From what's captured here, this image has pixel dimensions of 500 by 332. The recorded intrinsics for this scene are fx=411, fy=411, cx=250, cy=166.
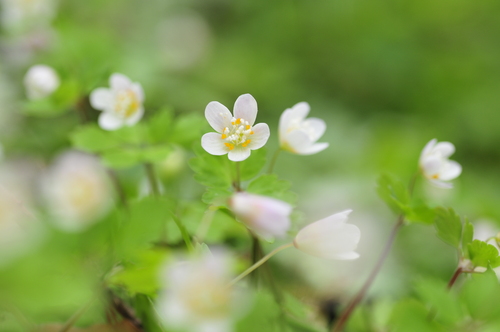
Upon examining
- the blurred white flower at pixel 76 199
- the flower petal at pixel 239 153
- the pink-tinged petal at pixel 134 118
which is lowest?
the blurred white flower at pixel 76 199

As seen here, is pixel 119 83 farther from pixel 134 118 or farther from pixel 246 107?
pixel 246 107

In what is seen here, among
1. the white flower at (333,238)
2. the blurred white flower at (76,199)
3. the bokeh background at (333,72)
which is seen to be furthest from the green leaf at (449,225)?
the bokeh background at (333,72)

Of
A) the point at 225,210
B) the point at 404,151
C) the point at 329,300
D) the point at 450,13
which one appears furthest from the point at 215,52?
the point at 225,210

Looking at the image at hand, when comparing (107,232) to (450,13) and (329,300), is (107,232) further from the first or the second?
(450,13)

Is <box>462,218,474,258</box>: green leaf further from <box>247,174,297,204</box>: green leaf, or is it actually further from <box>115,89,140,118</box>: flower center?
<box>115,89,140,118</box>: flower center

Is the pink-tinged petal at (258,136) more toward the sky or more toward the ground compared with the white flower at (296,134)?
more toward the sky

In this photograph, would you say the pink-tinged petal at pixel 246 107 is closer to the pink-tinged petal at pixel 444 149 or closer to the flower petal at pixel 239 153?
the flower petal at pixel 239 153

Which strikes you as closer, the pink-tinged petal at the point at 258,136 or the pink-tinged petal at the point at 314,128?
the pink-tinged petal at the point at 258,136
